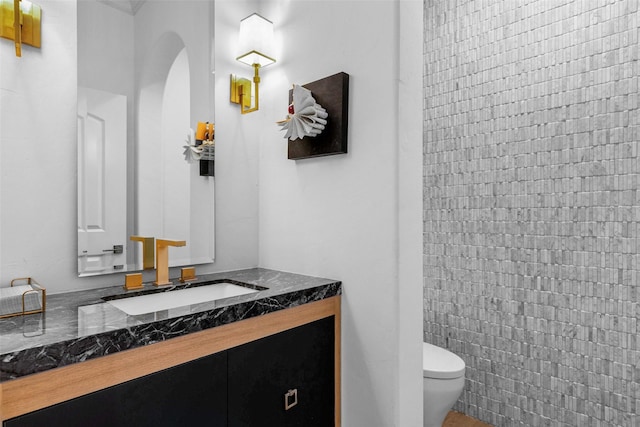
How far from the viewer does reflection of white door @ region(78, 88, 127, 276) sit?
51.8 inches

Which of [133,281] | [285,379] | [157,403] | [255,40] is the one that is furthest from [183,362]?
[255,40]

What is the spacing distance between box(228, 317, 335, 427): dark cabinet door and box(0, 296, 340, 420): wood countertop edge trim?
4cm

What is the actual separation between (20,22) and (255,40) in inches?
33.0

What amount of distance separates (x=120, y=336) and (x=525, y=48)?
225cm

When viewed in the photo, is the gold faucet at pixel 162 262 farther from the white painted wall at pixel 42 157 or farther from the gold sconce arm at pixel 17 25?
the gold sconce arm at pixel 17 25

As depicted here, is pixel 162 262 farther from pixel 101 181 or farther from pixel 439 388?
pixel 439 388

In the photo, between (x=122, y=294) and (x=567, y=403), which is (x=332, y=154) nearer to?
(x=122, y=294)

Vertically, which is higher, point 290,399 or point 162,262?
point 162,262

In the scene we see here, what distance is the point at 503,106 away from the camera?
2096mm

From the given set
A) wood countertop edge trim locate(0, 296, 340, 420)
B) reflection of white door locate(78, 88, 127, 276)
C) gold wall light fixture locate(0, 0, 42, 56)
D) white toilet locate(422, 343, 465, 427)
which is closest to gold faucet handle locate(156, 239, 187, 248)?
reflection of white door locate(78, 88, 127, 276)

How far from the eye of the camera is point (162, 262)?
4.82ft

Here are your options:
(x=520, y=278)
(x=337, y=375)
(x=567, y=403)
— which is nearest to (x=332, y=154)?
(x=337, y=375)

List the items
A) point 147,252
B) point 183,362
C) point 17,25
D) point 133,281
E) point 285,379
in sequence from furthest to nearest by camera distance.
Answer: point 147,252
point 133,281
point 285,379
point 17,25
point 183,362

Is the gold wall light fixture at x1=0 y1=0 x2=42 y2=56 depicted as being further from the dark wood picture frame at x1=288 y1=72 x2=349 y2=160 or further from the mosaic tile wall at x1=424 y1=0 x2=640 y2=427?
the mosaic tile wall at x1=424 y1=0 x2=640 y2=427
